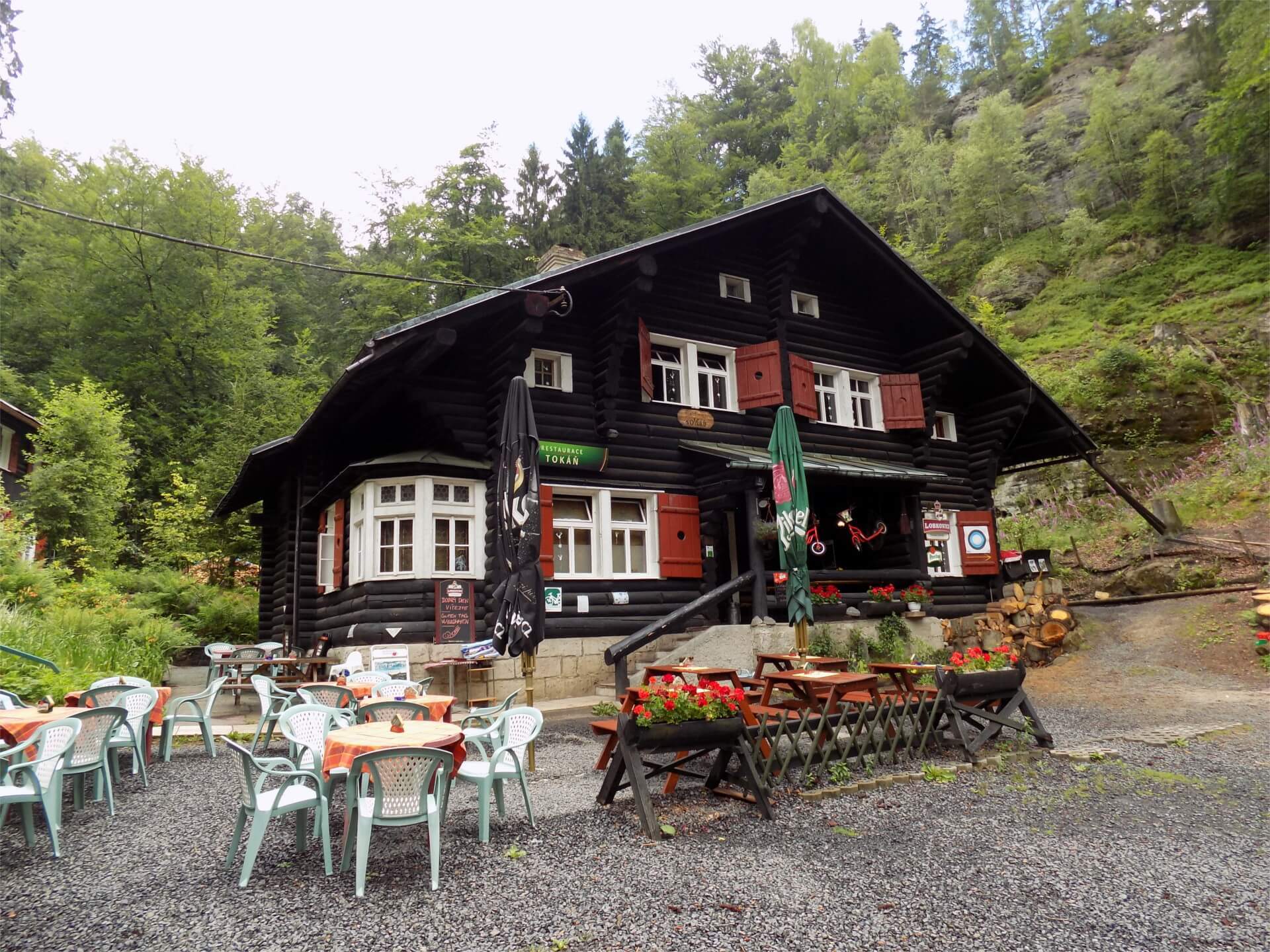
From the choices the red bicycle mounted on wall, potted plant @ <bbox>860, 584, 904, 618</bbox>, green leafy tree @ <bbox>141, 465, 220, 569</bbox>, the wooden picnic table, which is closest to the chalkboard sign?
the wooden picnic table

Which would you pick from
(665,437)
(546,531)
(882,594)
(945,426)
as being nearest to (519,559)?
(546,531)

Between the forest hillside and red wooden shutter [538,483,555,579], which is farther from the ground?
the forest hillside

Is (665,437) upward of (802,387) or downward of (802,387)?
downward

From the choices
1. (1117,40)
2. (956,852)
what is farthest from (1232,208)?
(956,852)

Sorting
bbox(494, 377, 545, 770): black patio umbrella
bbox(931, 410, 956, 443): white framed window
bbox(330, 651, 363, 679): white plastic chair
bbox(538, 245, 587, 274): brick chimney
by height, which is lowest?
bbox(330, 651, 363, 679): white plastic chair

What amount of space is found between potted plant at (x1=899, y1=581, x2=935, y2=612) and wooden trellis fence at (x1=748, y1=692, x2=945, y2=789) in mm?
6321

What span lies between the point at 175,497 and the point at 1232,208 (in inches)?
1438

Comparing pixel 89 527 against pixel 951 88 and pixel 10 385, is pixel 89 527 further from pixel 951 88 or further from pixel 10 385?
pixel 951 88

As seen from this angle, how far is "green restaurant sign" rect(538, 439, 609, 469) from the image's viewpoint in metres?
11.9

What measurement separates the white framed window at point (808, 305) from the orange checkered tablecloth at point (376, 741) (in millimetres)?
12517

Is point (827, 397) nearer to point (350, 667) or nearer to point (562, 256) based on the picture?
point (562, 256)

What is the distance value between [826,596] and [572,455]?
494 cm

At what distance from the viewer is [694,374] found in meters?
13.9

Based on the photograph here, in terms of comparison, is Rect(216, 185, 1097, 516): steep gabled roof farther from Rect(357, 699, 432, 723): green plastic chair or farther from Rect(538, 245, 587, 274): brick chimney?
Rect(357, 699, 432, 723): green plastic chair
